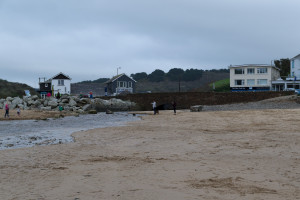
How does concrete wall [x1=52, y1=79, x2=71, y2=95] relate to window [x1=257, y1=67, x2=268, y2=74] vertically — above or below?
below

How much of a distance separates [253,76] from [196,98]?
66.6 ft

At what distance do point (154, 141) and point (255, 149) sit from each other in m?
4.77

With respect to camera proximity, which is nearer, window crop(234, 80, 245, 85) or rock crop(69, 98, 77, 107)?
rock crop(69, 98, 77, 107)

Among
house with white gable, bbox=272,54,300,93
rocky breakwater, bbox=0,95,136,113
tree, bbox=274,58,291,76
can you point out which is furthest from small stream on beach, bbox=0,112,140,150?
tree, bbox=274,58,291,76

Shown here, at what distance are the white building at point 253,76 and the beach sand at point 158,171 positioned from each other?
62.3 metres

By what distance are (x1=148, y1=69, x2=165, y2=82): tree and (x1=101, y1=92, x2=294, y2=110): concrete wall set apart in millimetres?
92606

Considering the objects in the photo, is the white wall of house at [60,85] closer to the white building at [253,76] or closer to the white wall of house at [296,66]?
the white building at [253,76]

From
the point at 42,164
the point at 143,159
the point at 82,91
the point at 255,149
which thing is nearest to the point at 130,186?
the point at 143,159

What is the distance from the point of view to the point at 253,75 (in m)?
72.0

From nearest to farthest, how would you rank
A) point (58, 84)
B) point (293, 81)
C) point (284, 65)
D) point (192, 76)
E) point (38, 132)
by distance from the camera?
1. point (38, 132)
2. point (293, 81)
3. point (58, 84)
4. point (284, 65)
5. point (192, 76)

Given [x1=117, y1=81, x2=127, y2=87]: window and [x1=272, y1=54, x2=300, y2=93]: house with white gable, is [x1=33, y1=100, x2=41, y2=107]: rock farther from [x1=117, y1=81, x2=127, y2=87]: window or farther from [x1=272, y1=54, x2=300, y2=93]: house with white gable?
[x1=272, y1=54, x2=300, y2=93]: house with white gable

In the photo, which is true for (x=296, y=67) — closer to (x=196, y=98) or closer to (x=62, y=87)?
(x=196, y=98)

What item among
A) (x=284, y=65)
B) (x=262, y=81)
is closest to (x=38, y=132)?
(x=262, y=81)

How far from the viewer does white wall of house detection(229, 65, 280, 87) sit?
71.4 metres
